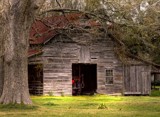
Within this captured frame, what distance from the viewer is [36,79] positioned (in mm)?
43125

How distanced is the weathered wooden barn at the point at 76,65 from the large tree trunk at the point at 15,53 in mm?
15157

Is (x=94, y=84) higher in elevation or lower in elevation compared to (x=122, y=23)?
lower

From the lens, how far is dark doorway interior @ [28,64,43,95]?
4191 centimetres

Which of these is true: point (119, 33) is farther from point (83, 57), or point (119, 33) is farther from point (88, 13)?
point (83, 57)

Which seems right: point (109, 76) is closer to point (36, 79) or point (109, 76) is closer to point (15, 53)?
point (36, 79)

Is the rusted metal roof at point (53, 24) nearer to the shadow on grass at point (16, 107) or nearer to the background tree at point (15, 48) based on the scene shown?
the background tree at point (15, 48)

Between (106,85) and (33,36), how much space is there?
9.05 metres

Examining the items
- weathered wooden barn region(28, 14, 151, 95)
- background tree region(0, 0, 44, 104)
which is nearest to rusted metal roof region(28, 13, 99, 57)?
weathered wooden barn region(28, 14, 151, 95)

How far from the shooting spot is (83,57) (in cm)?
4250

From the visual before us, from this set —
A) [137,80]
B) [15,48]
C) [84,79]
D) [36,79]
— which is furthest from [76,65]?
[15,48]

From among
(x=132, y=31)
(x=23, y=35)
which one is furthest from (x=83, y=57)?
(x=23, y=35)

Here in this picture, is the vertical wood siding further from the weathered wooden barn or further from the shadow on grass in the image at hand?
the shadow on grass

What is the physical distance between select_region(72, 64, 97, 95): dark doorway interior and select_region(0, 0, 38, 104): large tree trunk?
1978 cm

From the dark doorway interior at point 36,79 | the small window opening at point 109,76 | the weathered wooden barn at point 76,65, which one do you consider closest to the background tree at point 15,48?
the weathered wooden barn at point 76,65
